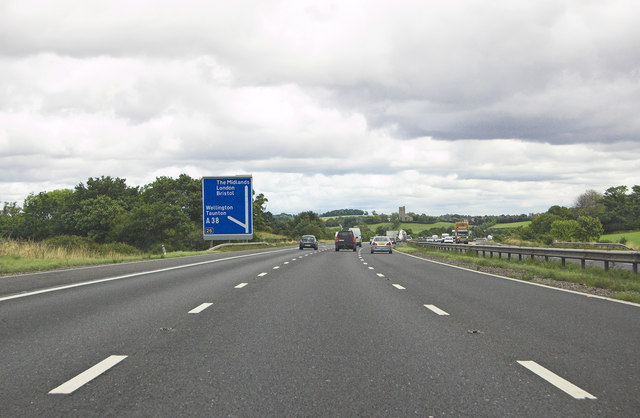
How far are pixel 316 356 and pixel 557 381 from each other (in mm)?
2371

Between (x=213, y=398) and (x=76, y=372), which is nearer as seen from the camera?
(x=213, y=398)

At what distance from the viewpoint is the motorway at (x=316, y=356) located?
4359 mm

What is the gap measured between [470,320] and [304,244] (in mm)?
49638

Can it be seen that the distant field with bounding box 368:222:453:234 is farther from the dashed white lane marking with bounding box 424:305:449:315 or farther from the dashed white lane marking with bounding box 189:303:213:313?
the dashed white lane marking with bounding box 189:303:213:313

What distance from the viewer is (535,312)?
9539mm

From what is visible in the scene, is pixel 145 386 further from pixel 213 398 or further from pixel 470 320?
pixel 470 320

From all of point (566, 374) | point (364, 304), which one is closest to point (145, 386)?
point (566, 374)

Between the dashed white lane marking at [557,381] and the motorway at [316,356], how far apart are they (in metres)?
0.02

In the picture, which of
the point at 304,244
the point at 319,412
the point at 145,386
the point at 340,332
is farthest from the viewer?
the point at 304,244

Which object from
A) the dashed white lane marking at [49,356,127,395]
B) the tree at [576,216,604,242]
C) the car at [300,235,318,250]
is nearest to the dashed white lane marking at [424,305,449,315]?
the dashed white lane marking at [49,356,127,395]

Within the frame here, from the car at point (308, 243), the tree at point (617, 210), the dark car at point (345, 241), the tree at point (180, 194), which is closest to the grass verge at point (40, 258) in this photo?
the dark car at point (345, 241)

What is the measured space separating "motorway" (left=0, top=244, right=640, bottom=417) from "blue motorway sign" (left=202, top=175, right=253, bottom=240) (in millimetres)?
28900

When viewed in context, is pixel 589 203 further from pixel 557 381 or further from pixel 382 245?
pixel 557 381

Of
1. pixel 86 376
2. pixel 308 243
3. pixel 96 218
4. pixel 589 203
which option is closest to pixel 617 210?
pixel 589 203
